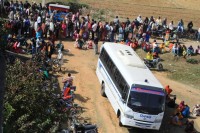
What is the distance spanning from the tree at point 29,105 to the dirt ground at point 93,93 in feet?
15.3

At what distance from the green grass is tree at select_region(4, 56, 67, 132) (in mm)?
13937

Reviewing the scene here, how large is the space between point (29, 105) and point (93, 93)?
9.55 meters

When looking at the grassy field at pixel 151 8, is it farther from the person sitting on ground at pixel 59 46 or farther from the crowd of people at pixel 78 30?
the person sitting on ground at pixel 59 46

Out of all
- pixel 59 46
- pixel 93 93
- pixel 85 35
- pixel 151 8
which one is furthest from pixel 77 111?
pixel 151 8

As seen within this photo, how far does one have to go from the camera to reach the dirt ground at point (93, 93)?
824 inches

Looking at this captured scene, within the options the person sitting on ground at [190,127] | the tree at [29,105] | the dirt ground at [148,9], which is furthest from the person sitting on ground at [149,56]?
the tree at [29,105]

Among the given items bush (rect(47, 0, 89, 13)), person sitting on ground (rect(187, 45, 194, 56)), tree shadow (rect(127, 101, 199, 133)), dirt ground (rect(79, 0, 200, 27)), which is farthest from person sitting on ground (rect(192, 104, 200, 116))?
bush (rect(47, 0, 89, 13))

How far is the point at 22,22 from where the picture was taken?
29.3 metres

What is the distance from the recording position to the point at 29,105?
580 inches

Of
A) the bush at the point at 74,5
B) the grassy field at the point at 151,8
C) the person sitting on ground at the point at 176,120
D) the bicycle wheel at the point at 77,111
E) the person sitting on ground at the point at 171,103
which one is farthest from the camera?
the grassy field at the point at 151,8

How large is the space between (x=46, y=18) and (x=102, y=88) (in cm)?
973

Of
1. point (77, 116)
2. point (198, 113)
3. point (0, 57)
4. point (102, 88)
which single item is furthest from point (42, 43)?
point (0, 57)

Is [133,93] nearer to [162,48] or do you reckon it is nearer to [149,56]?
[149,56]

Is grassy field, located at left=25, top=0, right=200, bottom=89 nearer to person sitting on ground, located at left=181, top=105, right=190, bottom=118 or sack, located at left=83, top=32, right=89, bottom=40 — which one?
sack, located at left=83, top=32, right=89, bottom=40
